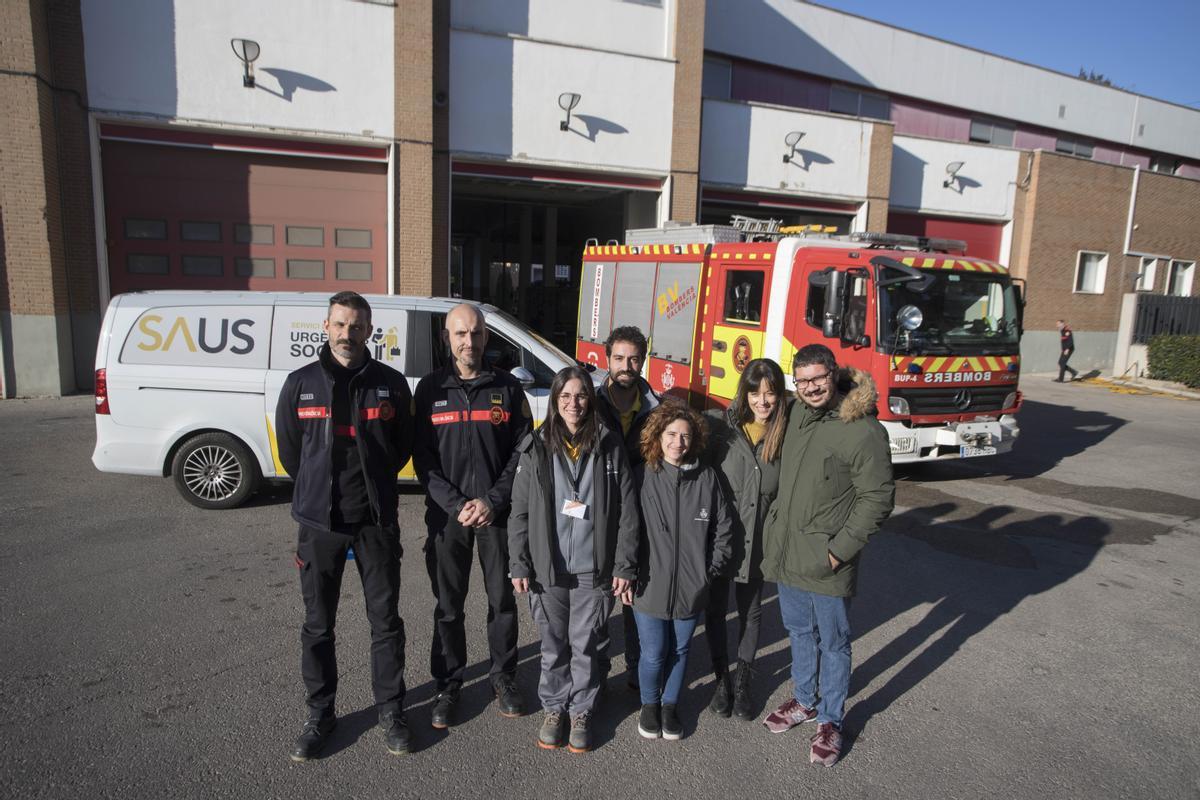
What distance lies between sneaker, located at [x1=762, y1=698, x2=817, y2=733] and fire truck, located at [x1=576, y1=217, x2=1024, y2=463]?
457 centimetres

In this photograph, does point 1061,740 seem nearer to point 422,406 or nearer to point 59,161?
point 422,406

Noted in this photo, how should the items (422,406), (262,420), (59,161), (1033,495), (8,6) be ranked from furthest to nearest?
(59,161)
(8,6)
(1033,495)
(262,420)
(422,406)

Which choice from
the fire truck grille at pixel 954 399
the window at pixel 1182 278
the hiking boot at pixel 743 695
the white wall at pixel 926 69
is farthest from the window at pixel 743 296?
the window at pixel 1182 278

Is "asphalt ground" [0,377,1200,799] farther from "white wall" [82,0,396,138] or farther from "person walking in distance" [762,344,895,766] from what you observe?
"white wall" [82,0,396,138]

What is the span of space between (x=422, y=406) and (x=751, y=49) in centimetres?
1872

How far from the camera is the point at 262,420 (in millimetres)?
6438

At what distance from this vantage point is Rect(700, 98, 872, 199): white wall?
16.9 m

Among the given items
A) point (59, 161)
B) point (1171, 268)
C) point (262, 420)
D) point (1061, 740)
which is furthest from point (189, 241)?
point (1171, 268)

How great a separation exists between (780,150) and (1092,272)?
1239cm

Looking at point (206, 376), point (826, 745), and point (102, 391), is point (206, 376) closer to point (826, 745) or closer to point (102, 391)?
point (102, 391)

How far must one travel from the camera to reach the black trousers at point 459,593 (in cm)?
348

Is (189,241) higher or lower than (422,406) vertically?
higher

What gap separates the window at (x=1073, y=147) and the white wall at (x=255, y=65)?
75.2 ft

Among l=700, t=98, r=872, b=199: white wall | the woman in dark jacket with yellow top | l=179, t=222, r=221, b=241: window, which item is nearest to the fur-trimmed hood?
the woman in dark jacket with yellow top
